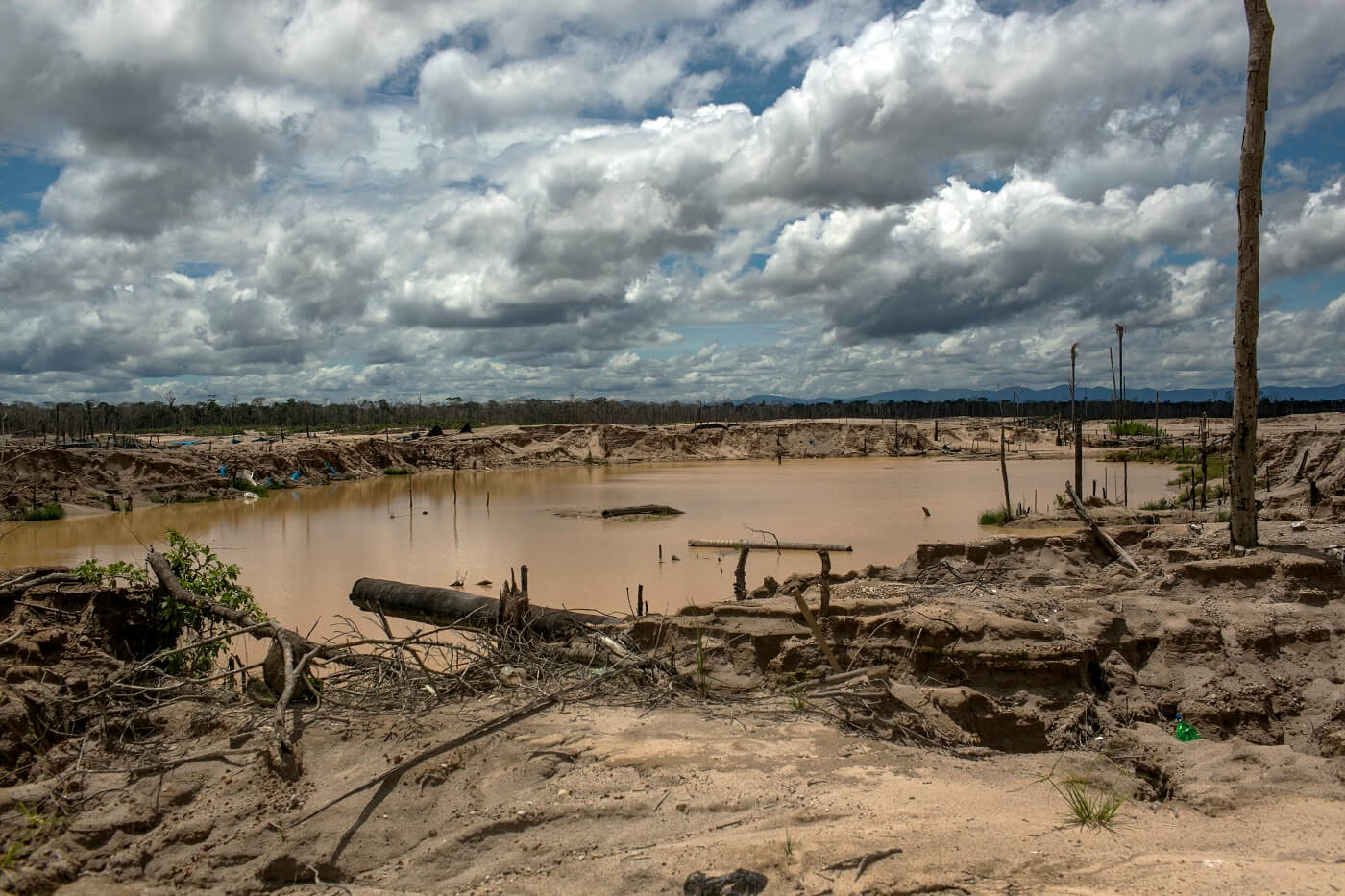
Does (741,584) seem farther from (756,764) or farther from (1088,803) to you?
(1088,803)

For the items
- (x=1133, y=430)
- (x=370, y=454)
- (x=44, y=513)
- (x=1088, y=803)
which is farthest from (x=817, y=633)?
(x=1133, y=430)

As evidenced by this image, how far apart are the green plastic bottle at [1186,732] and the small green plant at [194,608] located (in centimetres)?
587

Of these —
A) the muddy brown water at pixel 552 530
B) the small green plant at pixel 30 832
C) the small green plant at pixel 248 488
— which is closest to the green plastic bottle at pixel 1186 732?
the small green plant at pixel 30 832

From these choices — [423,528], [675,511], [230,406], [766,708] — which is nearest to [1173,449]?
[675,511]

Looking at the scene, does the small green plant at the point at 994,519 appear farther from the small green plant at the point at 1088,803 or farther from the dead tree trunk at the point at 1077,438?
the small green plant at the point at 1088,803

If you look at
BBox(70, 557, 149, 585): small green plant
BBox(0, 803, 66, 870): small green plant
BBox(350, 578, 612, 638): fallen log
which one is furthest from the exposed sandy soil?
BBox(350, 578, 612, 638): fallen log

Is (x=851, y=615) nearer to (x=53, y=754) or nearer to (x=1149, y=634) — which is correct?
(x=1149, y=634)

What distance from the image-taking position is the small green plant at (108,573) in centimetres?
549

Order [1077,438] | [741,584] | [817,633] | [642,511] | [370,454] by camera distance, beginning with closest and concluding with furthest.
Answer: [817,633] < [741,584] < [1077,438] < [642,511] < [370,454]

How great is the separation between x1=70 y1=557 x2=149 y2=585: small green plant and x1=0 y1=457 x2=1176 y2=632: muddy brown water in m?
2.43

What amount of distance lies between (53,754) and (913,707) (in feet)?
14.8

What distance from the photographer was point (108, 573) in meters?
5.64

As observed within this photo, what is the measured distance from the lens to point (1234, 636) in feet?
18.7

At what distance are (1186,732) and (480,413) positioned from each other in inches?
3096
